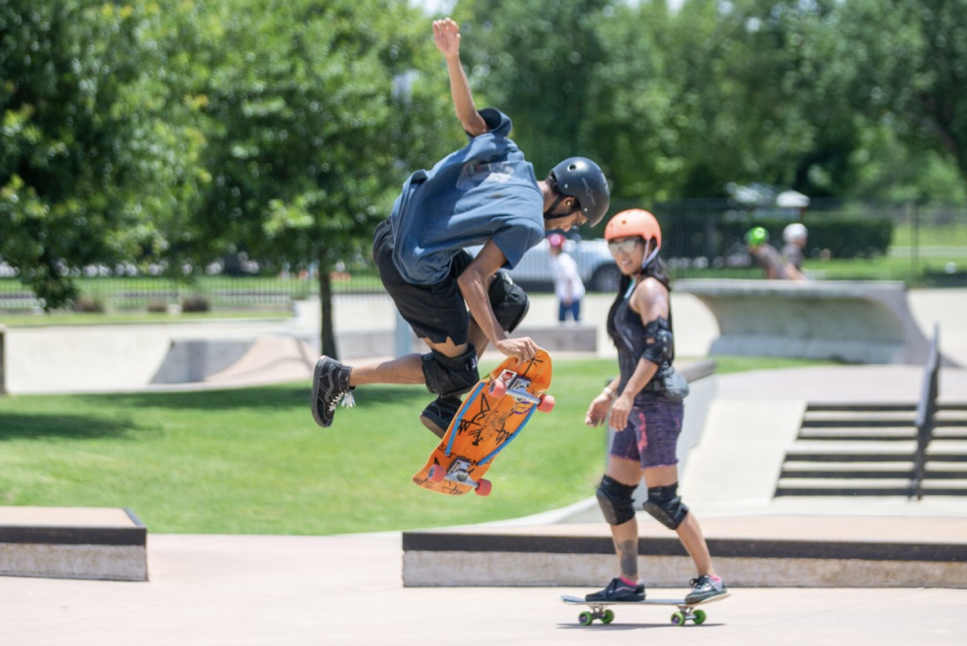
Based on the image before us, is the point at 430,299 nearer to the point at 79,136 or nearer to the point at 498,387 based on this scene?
the point at 498,387

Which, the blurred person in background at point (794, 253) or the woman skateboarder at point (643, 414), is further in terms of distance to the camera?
the blurred person in background at point (794, 253)

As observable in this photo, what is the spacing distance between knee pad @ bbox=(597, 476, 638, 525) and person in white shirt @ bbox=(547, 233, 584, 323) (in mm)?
16752

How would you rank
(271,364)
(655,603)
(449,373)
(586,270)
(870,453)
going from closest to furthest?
1. (449,373)
2. (655,603)
3. (870,453)
4. (271,364)
5. (586,270)

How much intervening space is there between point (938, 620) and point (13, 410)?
11603 mm

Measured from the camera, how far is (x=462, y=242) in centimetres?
557

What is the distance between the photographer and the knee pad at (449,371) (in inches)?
238

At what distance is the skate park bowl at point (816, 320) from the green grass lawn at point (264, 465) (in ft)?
18.2

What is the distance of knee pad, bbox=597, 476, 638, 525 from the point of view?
659 cm

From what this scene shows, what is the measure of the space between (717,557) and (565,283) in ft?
53.7

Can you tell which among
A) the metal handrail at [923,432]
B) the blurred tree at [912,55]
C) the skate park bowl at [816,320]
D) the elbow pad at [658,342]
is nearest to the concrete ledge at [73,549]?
the elbow pad at [658,342]

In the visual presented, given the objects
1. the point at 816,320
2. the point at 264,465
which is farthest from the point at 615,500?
the point at 816,320

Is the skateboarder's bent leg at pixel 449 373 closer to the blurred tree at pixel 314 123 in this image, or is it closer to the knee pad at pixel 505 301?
the knee pad at pixel 505 301

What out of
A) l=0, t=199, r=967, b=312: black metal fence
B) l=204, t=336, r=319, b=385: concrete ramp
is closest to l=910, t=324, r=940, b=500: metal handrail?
l=204, t=336, r=319, b=385: concrete ramp

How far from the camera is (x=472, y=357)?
20.0 ft
